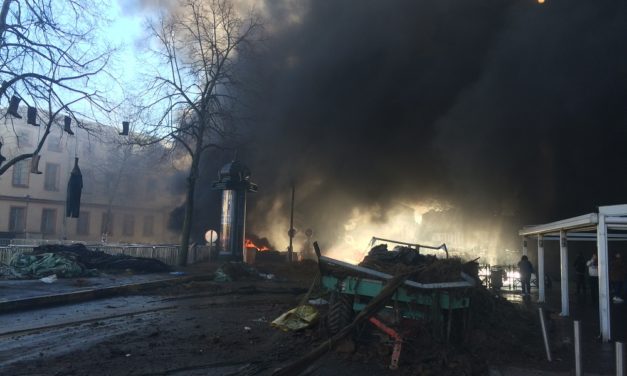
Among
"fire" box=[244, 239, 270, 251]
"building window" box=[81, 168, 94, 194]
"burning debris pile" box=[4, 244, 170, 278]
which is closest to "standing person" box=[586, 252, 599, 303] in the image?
"burning debris pile" box=[4, 244, 170, 278]

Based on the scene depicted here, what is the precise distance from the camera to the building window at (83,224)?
39.9 metres

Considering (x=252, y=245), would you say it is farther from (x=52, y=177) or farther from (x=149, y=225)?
(x=52, y=177)

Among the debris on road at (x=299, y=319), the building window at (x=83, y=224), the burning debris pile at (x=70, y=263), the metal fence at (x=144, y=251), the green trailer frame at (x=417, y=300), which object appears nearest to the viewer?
the green trailer frame at (x=417, y=300)

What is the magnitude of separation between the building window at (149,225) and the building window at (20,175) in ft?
34.3

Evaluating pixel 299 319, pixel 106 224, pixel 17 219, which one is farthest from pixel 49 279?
pixel 106 224

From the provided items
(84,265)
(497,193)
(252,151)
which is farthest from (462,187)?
(84,265)

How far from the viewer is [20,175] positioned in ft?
122

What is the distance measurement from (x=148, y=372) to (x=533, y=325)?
20.5 feet

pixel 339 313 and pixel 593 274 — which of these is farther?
pixel 593 274

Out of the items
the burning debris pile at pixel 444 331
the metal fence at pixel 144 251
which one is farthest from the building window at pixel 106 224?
the burning debris pile at pixel 444 331

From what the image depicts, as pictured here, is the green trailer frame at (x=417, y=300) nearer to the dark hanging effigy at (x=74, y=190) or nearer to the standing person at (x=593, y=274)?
the standing person at (x=593, y=274)

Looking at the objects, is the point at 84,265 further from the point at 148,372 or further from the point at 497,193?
the point at 497,193

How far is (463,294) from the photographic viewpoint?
6.23m

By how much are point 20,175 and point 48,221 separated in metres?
4.11
